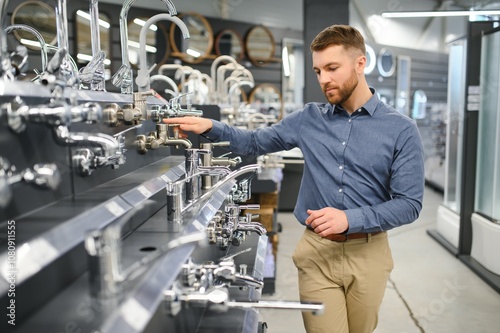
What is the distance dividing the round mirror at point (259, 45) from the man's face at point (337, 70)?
6.96 metres

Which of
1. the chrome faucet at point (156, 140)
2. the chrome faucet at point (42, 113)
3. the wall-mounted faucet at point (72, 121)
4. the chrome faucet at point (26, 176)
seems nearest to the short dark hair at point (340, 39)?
the chrome faucet at point (156, 140)

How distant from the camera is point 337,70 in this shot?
1.71 meters

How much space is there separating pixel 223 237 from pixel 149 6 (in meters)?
6.61

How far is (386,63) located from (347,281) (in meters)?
9.43

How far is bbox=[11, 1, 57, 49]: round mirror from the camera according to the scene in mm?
5473

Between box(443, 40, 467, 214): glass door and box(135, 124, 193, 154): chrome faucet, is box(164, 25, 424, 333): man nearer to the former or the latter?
box(135, 124, 193, 154): chrome faucet

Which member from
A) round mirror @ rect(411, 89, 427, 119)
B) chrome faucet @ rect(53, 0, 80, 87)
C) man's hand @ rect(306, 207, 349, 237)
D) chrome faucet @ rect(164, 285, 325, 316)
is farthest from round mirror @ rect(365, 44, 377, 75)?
chrome faucet @ rect(164, 285, 325, 316)

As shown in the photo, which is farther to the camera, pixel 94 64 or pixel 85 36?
pixel 85 36

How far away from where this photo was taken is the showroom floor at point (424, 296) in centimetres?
313

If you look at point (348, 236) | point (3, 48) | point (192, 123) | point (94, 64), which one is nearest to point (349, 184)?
point (348, 236)

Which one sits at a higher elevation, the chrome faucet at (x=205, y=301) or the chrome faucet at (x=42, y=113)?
the chrome faucet at (x=42, y=113)

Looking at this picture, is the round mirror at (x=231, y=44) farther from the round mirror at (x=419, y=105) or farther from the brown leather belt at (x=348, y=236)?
the brown leather belt at (x=348, y=236)

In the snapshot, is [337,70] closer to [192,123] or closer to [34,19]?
[192,123]

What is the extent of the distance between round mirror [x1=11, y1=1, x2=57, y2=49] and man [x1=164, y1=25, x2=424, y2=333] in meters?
4.61
